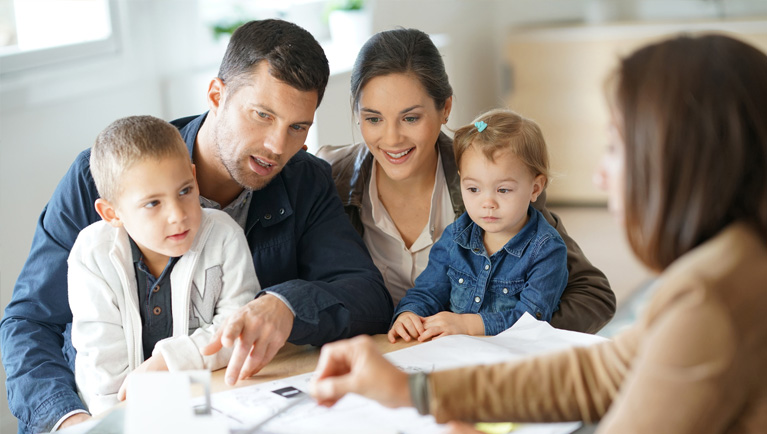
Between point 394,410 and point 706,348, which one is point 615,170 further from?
point 394,410

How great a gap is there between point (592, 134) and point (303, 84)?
3538mm

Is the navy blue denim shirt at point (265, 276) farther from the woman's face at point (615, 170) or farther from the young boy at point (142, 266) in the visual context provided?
the woman's face at point (615, 170)

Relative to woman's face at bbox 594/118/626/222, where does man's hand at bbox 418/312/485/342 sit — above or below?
below

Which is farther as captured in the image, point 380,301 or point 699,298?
point 380,301

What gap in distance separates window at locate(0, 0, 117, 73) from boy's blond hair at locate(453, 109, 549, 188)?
1.34 meters

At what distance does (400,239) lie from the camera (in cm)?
196

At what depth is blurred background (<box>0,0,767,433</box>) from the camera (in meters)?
2.29

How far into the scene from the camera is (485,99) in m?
5.44

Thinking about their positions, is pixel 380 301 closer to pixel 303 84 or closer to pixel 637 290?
pixel 303 84

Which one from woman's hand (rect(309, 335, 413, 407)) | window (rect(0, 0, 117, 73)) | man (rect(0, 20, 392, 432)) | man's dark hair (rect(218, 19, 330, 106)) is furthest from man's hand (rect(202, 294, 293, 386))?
window (rect(0, 0, 117, 73))

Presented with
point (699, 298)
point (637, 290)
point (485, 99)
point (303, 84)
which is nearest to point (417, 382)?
point (699, 298)

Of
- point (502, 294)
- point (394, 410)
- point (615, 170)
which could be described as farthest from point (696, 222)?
point (502, 294)

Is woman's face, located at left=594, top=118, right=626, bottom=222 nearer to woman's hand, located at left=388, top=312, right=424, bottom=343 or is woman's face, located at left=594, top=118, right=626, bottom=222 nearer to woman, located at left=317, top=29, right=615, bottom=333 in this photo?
woman's hand, located at left=388, top=312, right=424, bottom=343

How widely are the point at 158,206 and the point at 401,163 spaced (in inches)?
26.8
